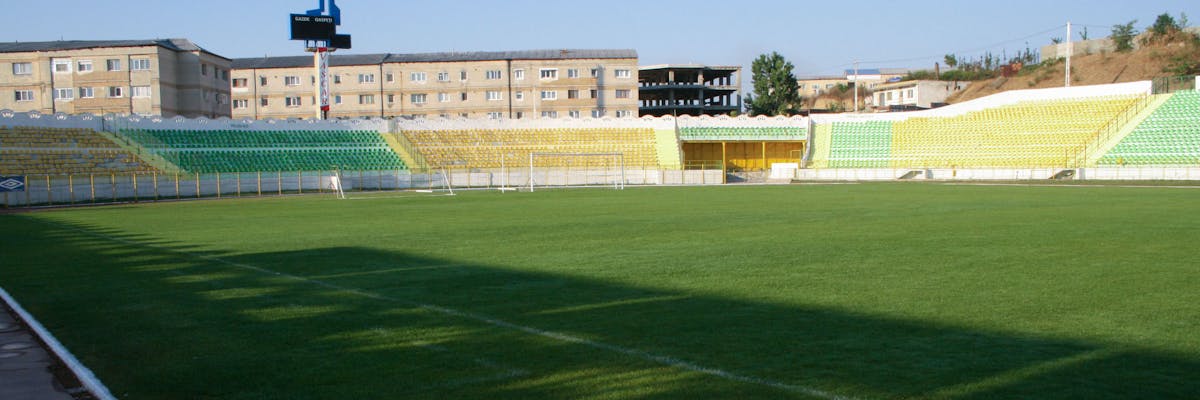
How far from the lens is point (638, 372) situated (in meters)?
6.70

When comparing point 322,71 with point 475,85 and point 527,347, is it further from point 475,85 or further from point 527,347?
point 527,347

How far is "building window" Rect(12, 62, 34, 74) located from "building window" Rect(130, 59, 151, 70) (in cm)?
797

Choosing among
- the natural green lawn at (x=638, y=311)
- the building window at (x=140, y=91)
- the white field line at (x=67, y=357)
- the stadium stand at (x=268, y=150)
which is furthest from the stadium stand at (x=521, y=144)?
the white field line at (x=67, y=357)

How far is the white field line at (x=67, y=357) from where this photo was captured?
630 centimetres

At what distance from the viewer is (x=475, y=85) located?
83.2 meters

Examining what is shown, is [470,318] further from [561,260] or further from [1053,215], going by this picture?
[1053,215]

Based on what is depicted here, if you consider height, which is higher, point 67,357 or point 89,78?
point 89,78

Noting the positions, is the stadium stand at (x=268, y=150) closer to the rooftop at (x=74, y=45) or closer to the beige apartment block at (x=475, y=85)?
the rooftop at (x=74, y=45)

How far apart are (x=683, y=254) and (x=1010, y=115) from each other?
5246 cm

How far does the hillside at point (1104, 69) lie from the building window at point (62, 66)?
8590cm

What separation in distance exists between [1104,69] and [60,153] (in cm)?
8606

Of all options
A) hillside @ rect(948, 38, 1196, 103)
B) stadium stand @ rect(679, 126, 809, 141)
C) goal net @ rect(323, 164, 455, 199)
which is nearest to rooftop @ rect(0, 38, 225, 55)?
goal net @ rect(323, 164, 455, 199)

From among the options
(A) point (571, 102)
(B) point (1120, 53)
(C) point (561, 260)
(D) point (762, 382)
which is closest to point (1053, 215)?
(C) point (561, 260)

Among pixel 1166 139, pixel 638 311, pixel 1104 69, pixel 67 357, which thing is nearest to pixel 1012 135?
pixel 1166 139
